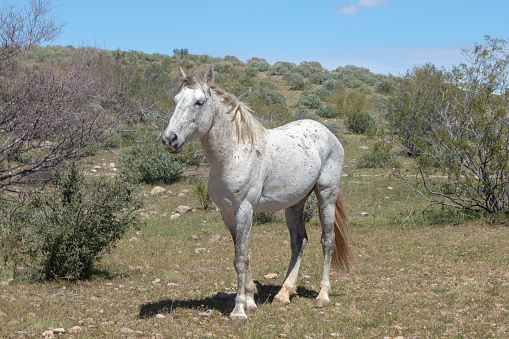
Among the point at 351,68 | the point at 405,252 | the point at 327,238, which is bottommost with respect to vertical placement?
the point at 405,252

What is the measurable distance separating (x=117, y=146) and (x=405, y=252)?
15665 millimetres

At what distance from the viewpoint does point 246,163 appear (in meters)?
5.17

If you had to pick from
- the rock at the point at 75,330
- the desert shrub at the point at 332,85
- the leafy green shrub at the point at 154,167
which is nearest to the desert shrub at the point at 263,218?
the leafy green shrub at the point at 154,167

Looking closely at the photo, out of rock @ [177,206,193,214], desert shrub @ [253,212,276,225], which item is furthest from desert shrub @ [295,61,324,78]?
desert shrub @ [253,212,276,225]

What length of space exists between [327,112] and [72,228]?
92.1 ft

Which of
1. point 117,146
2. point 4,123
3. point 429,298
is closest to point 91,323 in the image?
point 429,298

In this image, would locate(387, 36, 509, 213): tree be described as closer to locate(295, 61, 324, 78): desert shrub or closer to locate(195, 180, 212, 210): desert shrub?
locate(195, 180, 212, 210): desert shrub

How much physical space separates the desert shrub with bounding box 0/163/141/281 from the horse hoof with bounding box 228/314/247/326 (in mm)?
2374

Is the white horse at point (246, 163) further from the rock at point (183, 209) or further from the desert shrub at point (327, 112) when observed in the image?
the desert shrub at point (327, 112)

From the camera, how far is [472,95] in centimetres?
1098

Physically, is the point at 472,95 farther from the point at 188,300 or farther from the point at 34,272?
the point at 34,272

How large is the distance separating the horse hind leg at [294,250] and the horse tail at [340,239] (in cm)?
53

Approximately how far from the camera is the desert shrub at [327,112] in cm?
3309

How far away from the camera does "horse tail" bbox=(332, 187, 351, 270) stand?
6.58 metres
